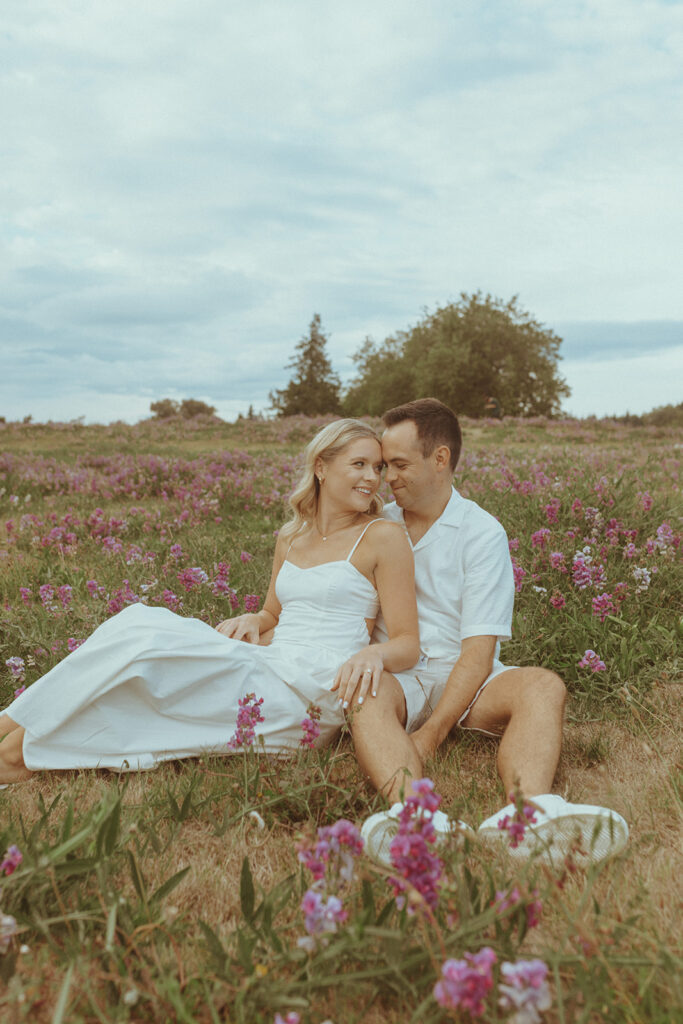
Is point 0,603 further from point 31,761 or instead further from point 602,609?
point 602,609

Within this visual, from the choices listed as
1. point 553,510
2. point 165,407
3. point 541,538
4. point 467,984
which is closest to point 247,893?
point 467,984

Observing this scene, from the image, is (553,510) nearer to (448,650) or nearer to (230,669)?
(448,650)

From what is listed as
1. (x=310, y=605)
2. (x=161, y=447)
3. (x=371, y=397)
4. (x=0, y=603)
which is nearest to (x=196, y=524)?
(x=0, y=603)

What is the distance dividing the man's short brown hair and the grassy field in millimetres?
1453

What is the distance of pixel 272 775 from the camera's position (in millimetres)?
3336

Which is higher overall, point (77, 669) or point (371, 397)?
point (371, 397)

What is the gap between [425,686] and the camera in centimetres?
382

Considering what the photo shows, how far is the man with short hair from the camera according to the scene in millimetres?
3137

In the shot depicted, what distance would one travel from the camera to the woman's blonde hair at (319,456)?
395 centimetres

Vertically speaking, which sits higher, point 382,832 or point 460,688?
point 460,688

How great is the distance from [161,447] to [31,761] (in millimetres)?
14569

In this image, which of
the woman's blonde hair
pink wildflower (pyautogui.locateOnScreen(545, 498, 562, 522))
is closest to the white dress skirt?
the woman's blonde hair

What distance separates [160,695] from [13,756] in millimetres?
777

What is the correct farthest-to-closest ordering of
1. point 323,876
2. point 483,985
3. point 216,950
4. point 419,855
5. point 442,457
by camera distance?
point 442,457 < point 216,950 < point 323,876 < point 419,855 < point 483,985
